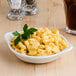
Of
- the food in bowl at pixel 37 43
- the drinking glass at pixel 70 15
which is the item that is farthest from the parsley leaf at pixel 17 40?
the drinking glass at pixel 70 15

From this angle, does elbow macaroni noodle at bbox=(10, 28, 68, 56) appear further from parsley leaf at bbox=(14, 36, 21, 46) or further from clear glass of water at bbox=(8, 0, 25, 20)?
clear glass of water at bbox=(8, 0, 25, 20)

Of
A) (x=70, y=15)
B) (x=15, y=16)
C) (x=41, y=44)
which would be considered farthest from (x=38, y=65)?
(x=15, y=16)

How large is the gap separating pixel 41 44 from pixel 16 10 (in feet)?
1.65

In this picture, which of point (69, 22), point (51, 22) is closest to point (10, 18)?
point (51, 22)

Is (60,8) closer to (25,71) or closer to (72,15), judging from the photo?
(72,15)

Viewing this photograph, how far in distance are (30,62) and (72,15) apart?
0.39 metres

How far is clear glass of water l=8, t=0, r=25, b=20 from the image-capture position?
159 cm

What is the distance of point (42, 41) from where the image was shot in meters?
1.18

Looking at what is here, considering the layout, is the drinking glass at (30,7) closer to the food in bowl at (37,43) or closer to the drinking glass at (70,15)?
the drinking glass at (70,15)

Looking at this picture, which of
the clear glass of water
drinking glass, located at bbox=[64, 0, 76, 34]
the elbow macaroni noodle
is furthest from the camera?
the clear glass of water

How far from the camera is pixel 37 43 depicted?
3.81ft

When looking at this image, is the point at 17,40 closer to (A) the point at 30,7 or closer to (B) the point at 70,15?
(B) the point at 70,15

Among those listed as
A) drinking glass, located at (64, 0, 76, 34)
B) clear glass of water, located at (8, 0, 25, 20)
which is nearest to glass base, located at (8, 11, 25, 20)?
clear glass of water, located at (8, 0, 25, 20)

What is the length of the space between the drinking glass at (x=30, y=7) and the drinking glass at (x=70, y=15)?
11.5 inches
